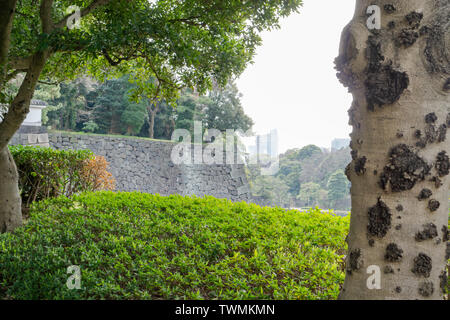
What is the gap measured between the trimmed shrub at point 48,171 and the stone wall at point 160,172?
593cm

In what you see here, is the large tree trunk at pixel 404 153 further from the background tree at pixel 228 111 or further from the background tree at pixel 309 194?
the background tree at pixel 228 111

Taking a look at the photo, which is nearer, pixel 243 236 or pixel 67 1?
pixel 243 236

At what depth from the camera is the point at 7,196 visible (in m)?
3.53

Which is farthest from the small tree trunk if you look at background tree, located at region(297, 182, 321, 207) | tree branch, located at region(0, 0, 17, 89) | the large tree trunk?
background tree, located at region(297, 182, 321, 207)

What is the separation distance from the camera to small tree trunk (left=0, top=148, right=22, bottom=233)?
3.50m

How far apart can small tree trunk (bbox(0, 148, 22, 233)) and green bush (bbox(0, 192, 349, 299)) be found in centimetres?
22

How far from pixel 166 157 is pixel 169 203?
28.3 ft

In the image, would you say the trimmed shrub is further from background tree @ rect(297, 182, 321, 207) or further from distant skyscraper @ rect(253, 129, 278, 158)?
distant skyscraper @ rect(253, 129, 278, 158)

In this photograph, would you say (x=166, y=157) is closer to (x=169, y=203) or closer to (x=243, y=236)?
(x=169, y=203)

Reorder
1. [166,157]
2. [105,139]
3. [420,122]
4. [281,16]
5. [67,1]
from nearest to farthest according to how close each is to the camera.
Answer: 1. [420,122]
2. [281,16]
3. [67,1]
4. [105,139]
5. [166,157]

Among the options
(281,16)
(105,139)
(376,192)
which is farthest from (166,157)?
(376,192)

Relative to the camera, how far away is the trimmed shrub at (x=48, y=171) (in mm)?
4770

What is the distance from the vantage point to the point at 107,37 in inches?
108

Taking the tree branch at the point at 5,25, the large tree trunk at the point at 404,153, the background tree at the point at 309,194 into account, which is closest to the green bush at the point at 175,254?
the large tree trunk at the point at 404,153
